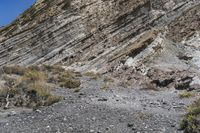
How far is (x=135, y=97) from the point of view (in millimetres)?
24375

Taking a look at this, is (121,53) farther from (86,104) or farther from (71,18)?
(86,104)

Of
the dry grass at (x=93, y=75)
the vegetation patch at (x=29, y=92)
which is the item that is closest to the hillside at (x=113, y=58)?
the dry grass at (x=93, y=75)

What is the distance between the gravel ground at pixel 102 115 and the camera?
17.3m

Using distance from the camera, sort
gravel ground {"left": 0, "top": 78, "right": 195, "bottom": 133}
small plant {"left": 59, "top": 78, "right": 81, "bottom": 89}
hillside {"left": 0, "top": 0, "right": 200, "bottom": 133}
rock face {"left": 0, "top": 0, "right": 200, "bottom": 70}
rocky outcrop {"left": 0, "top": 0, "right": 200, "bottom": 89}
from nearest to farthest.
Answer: gravel ground {"left": 0, "top": 78, "right": 195, "bottom": 133}
hillside {"left": 0, "top": 0, "right": 200, "bottom": 133}
small plant {"left": 59, "top": 78, "right": 81, "bottom": 89}
rocky outcrop {"left": 0, "top": 0, "right": 200, "bottom": 89}
rock face {"left": 0, "top": 0, "right": 200, "bottom": 70}

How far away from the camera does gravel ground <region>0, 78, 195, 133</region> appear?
17.3 meters

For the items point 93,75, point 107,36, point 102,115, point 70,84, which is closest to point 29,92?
point 70,84

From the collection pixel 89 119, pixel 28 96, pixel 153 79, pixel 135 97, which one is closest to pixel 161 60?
pixel 153 79

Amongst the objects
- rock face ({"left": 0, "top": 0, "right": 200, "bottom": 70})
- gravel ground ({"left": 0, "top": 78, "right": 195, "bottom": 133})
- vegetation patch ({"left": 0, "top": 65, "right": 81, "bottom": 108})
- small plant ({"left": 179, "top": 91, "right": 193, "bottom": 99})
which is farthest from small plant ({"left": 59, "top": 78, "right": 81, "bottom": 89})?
rock face ({"left": 0, "top": 0, "right": 200, "bottom": 70})

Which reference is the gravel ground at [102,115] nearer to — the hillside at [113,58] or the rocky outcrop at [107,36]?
the hillside at [113,58]

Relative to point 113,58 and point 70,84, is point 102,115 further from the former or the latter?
point 113,58

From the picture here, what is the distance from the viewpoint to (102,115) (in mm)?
19188

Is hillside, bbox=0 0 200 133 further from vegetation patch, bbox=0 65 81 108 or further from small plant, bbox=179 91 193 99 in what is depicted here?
vegetation patch, bbox=0 65 81 108

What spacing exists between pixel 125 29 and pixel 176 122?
25591mm

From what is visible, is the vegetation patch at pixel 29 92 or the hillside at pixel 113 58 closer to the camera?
the hillside at pixel 113 58
